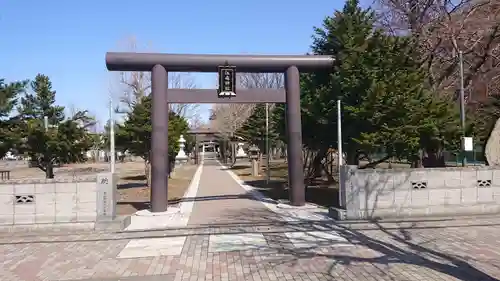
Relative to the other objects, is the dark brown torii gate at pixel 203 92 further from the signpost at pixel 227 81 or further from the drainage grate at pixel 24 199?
the drainage grate at pixel 24 199

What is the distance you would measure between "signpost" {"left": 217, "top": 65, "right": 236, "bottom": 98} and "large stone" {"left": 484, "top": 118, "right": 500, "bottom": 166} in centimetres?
706

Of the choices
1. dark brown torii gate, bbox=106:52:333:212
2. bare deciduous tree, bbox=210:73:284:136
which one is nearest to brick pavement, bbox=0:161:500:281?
dark brown torii gate, bbox=106:52:333:212

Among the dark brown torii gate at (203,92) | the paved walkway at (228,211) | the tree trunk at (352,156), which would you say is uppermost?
the dark brown torii gate at (203,92)

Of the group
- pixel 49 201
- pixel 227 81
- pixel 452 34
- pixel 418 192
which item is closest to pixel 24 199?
pixel 49 201

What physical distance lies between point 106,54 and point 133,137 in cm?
Result: 1274

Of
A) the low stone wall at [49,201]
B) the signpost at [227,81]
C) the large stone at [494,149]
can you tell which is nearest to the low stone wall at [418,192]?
the large stone at [494,149]

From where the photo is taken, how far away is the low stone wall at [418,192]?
1055cm

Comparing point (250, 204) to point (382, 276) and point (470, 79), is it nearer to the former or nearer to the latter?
point (382, 276)

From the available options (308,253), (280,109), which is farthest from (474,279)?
(280,109)

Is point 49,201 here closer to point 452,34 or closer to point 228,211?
point 228,211

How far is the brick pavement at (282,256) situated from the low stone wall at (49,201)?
20.8 inches

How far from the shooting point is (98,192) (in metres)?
10.1

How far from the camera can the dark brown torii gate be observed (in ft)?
40.3

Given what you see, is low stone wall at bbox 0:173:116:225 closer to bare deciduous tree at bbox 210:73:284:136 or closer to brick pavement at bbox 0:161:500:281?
brick pavement at bbox 0:161:500:281
